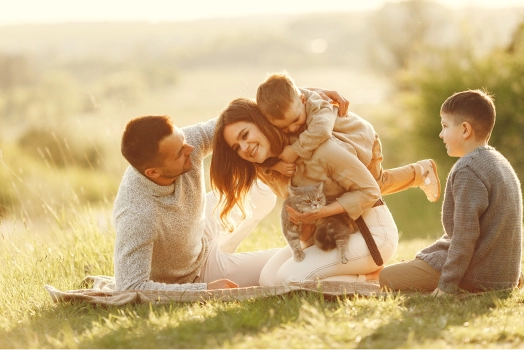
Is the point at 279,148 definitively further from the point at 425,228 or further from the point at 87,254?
the point at 425,228

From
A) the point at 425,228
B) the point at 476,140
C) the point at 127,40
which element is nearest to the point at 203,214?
the point at 476,140

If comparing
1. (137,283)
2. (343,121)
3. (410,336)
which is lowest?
(410,336)

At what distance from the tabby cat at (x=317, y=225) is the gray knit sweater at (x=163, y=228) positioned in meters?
0.69

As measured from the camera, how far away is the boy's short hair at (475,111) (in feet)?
13.0

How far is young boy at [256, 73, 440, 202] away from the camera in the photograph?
13.5ft

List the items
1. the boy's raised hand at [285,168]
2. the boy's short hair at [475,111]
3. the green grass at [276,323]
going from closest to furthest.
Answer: the green grass at [276,323]
the boy's short hair at [475,111]
the boy's raised hand at [285,168]

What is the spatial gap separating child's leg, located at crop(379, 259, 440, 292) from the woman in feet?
0.85

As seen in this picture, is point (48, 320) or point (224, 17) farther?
point (224, 17)

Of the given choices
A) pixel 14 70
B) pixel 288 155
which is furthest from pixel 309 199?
pixel 14 70

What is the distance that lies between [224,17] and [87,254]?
3593 inches

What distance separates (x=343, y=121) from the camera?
14.7 feet

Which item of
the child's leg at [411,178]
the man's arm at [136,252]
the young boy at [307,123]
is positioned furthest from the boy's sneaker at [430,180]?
the man's arm at [136,252]

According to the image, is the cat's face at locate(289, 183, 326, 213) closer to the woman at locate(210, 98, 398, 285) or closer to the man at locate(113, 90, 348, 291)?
the woman at locate(210, 98, 398, 285)

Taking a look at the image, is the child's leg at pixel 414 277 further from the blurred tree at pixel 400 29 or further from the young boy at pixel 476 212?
the blurred tree at pixel 400 29
